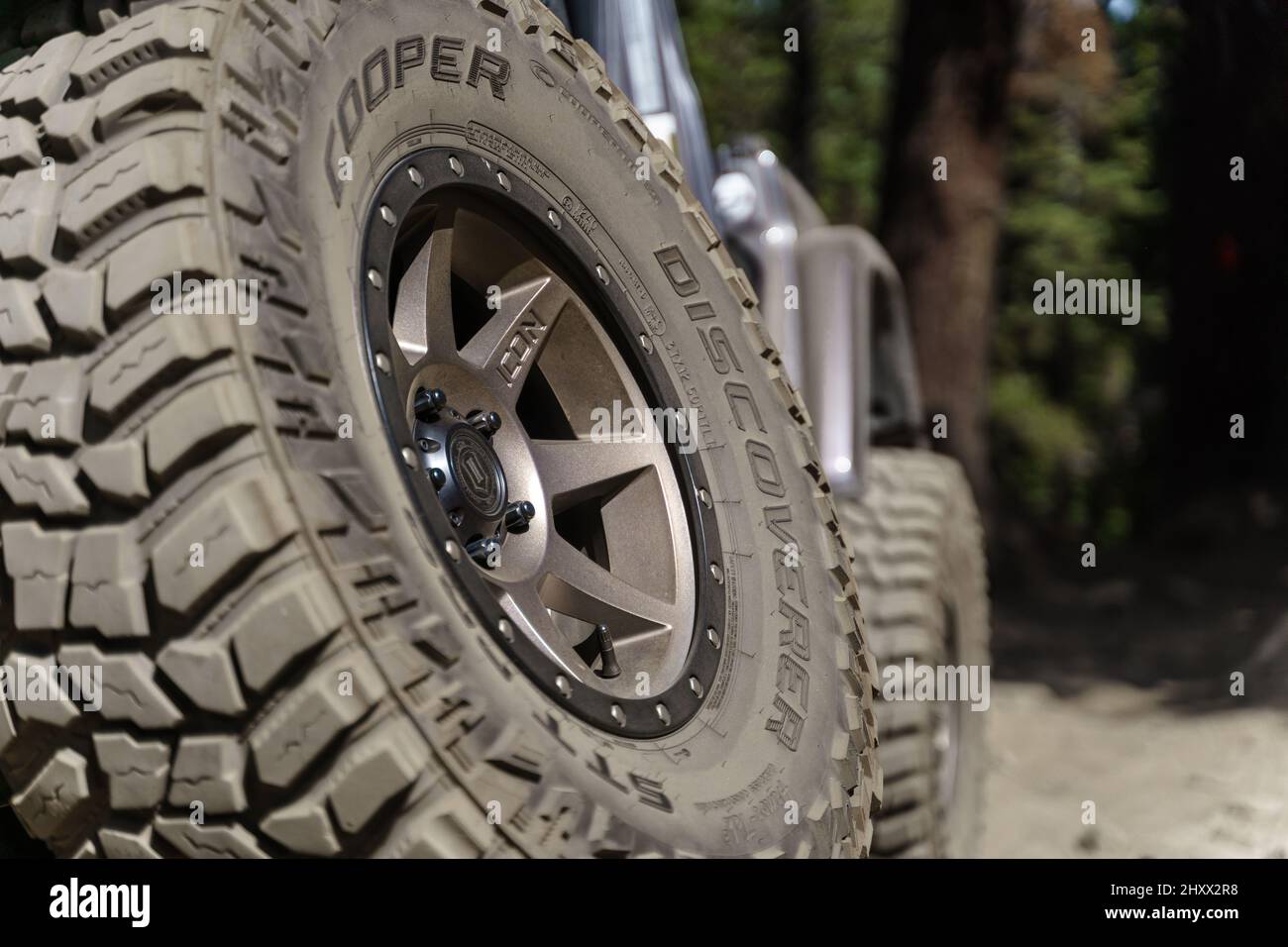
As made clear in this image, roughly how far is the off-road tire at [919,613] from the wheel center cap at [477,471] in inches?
52.4

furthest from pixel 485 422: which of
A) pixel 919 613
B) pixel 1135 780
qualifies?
pixel 1135 780

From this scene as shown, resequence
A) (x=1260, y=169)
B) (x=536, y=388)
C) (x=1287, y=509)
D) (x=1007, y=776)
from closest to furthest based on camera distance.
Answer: (x=536, y=388) < (x=1007, y=776) < (x=1260, y=169) < (x=1287, y=509)

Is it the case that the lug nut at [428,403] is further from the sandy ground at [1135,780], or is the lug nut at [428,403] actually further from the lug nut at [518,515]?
the sandy ground at [1135,780]

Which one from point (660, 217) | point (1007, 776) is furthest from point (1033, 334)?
point (660, 217)

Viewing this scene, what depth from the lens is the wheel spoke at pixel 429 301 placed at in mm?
1450

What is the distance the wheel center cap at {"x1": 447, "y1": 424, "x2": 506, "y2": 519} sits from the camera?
4.63ft

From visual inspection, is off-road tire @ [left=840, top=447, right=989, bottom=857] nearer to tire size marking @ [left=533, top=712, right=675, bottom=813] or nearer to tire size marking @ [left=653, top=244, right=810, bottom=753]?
tire size marking @ [left=653, top=244, right=810, bottom=753]

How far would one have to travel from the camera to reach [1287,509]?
330 inches

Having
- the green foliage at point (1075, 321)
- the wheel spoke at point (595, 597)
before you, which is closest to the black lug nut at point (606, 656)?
the wheel spoke at point (595, 597)

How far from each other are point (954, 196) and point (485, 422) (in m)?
6.38

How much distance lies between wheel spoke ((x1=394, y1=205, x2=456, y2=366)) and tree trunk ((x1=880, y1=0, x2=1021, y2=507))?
607 centimetres

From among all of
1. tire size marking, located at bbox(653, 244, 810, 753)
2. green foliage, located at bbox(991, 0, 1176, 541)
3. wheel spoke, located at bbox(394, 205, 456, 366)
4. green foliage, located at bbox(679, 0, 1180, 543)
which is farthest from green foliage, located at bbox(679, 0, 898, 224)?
wheel spoke, located at bbox(394, 205, 456, 366)

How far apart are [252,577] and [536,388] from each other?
79 centimetres
